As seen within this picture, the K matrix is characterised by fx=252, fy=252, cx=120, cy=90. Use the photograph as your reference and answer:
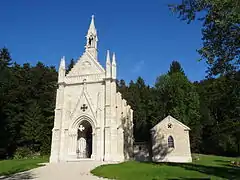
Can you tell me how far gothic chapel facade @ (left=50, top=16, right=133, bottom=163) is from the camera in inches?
1085

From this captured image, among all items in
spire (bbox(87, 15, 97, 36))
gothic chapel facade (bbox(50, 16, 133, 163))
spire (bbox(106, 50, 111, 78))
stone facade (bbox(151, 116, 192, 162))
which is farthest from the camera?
spire (bbox(87, 15, 97, 36))

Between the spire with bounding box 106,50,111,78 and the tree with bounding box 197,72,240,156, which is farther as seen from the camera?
the tree with bounding box 197,72,240,156

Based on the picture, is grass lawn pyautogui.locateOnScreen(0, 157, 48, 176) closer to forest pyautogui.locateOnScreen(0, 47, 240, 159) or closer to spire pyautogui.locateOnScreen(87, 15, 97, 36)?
forest pyautogui.locateOnScreen(0, 47, 240, 159)

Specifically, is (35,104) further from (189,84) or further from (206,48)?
(206,48)

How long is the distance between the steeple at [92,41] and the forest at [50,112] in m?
14.9

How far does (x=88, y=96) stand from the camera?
30297 mm

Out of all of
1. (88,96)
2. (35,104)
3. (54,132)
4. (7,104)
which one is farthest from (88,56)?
(7,104)

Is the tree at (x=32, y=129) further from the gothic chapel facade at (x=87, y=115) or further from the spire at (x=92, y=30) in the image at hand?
the spire at (x=92, y=30)

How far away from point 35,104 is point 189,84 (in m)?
28.1

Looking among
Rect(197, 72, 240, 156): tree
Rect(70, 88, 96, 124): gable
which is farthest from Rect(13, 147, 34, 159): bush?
→ Rect(197, 72, 240, 156): tree

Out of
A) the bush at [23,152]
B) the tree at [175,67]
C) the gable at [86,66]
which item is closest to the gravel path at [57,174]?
the gable at [86,66]

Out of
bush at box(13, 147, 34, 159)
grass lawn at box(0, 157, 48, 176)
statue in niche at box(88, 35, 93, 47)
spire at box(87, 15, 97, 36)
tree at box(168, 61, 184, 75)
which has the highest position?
tree at box(168, 61, 184, 75)

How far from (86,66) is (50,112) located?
17.4m

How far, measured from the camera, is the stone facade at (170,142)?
3388cm
